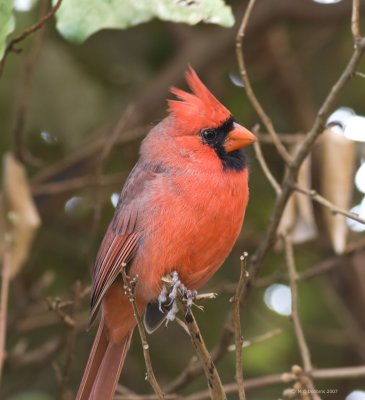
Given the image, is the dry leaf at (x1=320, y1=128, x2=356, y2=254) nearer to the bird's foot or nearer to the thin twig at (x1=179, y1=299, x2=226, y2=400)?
the bird's foot

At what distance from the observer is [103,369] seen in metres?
2.64

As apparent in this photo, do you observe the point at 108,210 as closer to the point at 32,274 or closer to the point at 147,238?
the point at 32,274

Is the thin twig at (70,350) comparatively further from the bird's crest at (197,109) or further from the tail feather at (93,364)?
the bird's crest at (197,109)

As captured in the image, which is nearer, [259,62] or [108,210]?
[108,210]

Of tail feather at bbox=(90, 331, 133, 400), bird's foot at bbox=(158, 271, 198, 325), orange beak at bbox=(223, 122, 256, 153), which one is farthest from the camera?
orange beak at bbox=(223, 122, 256, 153)

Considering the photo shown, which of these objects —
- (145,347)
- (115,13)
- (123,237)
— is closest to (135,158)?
(123,237)

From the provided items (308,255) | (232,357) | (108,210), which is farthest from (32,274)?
(308,255)

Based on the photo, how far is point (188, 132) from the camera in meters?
2.75

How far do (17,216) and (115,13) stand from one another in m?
1.07

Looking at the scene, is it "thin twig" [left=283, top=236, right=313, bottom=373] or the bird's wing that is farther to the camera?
the bird's wing

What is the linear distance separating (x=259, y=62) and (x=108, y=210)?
1.07 meters

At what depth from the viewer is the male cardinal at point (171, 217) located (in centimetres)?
246

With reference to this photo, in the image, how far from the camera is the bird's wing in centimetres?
259

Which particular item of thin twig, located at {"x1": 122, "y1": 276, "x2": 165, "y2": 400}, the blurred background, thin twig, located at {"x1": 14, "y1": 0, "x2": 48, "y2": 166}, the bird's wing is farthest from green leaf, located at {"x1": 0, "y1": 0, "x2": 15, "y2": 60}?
the blurred background
